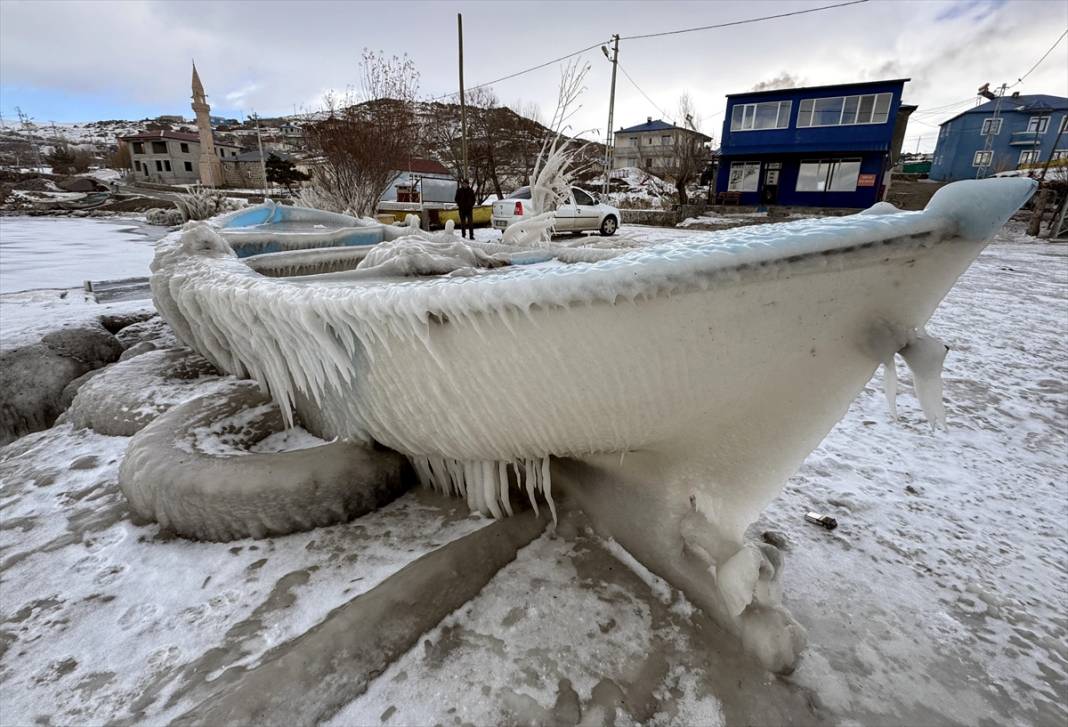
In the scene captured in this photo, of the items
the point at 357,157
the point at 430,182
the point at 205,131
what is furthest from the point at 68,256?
the point at 205,131

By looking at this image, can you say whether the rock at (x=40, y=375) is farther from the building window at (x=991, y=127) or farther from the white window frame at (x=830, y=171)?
the building window at (x=991, y=127)

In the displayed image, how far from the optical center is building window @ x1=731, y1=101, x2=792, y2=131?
19.0 metres

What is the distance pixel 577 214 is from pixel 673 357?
13.0 metres

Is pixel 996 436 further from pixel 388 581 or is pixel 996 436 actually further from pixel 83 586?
pixel 83 586

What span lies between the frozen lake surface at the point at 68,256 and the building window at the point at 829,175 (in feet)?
71.8

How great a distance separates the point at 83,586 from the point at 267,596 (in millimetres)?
585

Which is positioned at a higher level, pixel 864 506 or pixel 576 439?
pixel 576 439

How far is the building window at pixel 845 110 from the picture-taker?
1739 cm

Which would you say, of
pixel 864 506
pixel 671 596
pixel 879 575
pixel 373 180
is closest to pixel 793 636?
pixel 671 596

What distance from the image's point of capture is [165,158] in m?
43.0

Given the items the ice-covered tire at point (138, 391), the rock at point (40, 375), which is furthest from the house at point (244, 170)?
the ice-covered tire at point (138, 391)

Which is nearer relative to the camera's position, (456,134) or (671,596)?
(671,596)

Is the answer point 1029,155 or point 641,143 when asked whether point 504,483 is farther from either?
point 1029,155

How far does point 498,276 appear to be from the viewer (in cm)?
117
